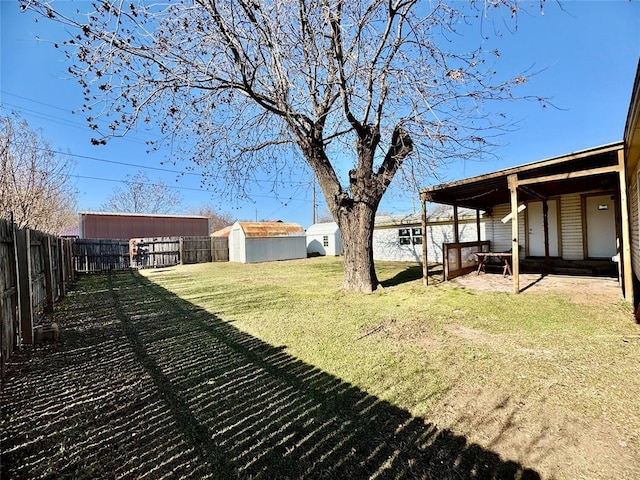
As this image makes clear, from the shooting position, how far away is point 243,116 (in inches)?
285

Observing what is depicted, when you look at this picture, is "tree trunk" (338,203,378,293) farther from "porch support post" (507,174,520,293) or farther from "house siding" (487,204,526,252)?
"house siding" (487,204,526,252)

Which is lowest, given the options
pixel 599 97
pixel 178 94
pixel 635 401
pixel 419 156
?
pixel 635 401

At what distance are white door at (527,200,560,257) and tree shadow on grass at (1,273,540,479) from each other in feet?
35.8

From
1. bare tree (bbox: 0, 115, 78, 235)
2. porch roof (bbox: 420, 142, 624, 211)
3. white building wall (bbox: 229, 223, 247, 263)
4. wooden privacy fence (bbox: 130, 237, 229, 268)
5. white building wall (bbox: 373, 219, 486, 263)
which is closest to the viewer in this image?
porch roof (bbox: 420, 142, 624, 211)

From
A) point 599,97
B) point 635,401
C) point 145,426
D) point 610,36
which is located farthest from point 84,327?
point 599,97

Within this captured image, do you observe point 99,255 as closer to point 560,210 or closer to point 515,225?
point 515,225

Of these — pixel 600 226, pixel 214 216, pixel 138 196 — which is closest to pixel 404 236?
pixel 600 226

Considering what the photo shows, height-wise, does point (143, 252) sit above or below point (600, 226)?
below

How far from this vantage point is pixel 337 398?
106 inches

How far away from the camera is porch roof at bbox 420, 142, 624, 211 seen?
18.7 feet

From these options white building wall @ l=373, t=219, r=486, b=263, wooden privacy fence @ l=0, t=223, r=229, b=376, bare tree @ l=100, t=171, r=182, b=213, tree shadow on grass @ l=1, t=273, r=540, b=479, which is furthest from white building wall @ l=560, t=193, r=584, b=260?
bare tree @ l=100, t=171, r=182, b=213

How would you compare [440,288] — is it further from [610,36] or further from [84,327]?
[84,327]

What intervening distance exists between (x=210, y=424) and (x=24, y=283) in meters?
3.48

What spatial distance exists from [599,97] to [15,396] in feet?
33.1
